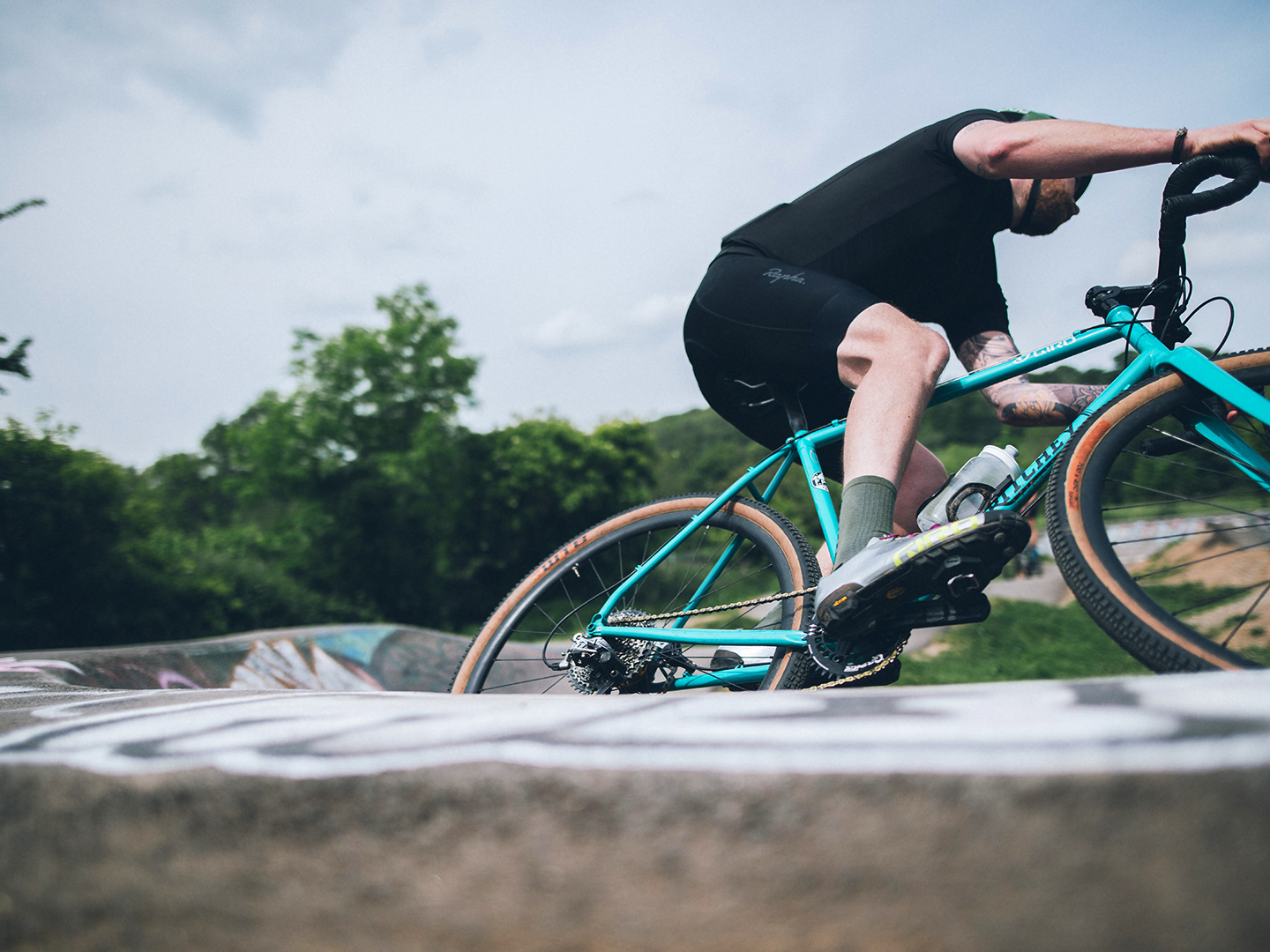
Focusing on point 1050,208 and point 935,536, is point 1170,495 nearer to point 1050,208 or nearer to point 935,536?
point 935,536

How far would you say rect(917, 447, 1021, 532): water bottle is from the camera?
1629mm

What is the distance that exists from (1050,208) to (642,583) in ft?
5.39

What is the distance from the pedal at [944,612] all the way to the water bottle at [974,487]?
0.22m

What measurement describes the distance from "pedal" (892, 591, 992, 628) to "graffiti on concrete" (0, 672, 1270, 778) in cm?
56

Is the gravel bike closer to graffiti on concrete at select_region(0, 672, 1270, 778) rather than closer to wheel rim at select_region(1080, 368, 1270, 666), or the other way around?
wheel rim at select_region(1080, 368, 1270, 666)

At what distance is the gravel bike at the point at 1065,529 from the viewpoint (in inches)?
52.1

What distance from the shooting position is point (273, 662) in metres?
5.10

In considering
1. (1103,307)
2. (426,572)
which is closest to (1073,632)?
(1103,307)

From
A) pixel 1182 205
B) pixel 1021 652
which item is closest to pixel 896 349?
pixel 1182 205

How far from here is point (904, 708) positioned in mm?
804

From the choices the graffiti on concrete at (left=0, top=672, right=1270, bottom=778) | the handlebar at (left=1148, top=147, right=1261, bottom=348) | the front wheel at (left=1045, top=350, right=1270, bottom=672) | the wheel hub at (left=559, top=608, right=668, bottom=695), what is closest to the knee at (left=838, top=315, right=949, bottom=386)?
the front wheel at (left=1045, top=350, right=1270, bottom=672)

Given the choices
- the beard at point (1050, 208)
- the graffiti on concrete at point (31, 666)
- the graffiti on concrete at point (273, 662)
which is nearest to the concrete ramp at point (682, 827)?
the beard at point (1050, 208)

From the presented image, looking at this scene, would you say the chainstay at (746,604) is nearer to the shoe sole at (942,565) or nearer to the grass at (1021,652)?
the shoe sole at (942,565)

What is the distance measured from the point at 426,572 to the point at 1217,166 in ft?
72.0
